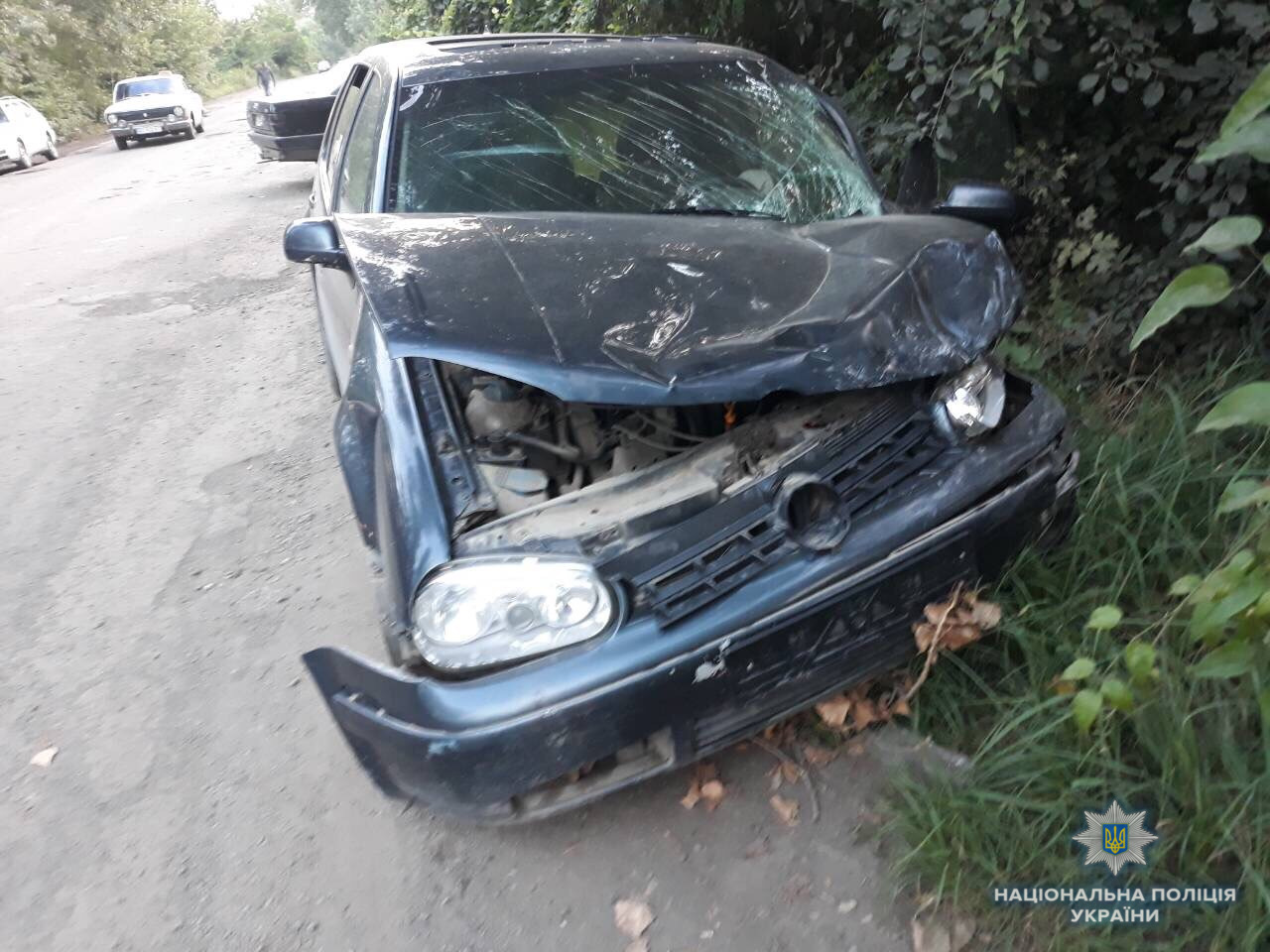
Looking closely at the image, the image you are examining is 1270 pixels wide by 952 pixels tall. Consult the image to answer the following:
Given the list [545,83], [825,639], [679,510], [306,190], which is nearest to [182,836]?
[679,510]

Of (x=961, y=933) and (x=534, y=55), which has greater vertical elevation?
(x=534, y=55)

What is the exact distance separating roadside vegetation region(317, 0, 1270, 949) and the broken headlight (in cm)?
41

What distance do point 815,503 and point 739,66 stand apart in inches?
86.7

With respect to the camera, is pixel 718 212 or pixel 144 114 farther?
pixel 144 114

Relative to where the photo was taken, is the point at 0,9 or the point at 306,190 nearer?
the point at 306,190

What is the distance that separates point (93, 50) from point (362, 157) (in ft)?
85.4

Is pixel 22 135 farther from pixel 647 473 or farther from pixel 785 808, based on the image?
pixel 785 808

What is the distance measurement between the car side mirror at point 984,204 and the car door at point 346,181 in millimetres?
1905

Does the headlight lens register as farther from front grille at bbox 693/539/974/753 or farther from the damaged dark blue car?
front grille at bbox 693/539/974/753

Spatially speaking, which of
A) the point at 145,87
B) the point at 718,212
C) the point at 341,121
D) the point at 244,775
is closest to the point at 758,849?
the point at 244,775

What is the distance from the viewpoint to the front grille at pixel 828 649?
6.68ft

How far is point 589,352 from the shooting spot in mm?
2125

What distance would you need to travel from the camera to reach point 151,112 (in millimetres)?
18781

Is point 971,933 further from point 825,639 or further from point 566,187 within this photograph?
point 566,187
